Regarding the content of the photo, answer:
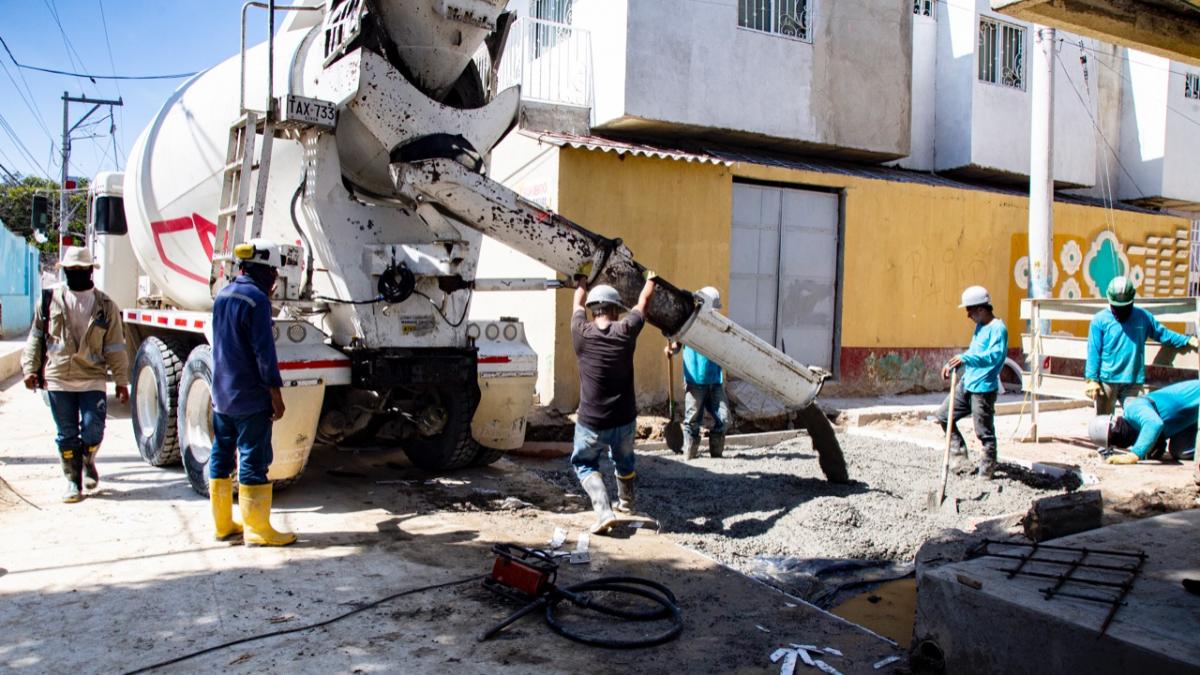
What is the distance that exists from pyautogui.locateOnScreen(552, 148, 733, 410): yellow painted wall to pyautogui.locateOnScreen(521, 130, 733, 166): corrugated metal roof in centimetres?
12

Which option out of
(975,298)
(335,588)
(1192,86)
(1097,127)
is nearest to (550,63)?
(975,298)

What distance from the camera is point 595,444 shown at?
5.62 metres

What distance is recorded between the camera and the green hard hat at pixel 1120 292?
315 inches

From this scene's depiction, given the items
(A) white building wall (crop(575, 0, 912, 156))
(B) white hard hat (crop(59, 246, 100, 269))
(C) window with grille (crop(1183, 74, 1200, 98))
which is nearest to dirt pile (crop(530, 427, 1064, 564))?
(B) white hard hat (crop(59, 246, 100, 269))

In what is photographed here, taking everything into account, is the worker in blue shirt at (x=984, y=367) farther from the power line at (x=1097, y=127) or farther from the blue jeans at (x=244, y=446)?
the power line at (x=1097, y=127)

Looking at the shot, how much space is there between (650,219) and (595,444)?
16.7ft

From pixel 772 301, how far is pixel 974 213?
4.15 m

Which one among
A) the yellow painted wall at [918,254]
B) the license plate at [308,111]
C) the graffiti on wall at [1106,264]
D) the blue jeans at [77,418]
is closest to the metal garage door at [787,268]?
the yellow painted wall at [918,254]

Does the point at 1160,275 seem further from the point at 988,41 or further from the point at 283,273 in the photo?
the point at 283,273

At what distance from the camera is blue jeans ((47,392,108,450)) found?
604cm

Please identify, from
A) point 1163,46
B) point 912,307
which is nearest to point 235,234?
point 1163,46

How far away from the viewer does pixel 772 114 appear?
11930 millimetres

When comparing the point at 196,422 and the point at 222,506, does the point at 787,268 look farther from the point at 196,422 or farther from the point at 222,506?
the point at 222,506

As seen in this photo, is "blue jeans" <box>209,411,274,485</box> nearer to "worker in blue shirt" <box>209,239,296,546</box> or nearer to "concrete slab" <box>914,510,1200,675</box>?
"worker in blue shirt" <box>209,239,296,546</box>
